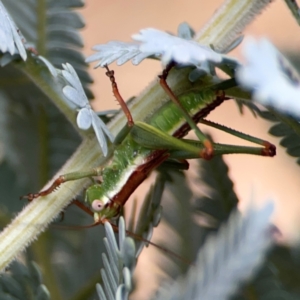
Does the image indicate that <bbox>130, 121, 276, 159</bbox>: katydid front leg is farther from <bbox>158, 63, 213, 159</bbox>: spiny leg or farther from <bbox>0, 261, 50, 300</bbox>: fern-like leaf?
<bbox>0, 261, 50, 300</bbox>: fern-like leaf

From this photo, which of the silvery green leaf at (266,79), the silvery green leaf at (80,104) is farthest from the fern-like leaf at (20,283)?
the silvery green leaf at (266,79)

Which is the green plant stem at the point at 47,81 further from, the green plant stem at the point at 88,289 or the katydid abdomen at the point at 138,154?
the green plant stem at the point at 88,289

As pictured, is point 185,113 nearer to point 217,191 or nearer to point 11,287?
point 217,191

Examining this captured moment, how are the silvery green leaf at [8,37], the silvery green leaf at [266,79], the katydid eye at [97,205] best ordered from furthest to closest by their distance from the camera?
the katydid eye at [97,205], the silvery green leaf at [8,37], the silvery green leaf at [266,79]

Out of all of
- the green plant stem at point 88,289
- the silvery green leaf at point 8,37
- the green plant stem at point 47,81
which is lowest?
the green plant stem at point 88,289

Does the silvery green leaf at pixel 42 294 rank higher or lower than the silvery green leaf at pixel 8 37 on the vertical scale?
lower

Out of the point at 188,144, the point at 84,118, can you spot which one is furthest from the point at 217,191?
the point at 84,118

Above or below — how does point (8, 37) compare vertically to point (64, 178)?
above
